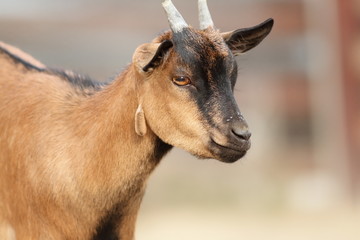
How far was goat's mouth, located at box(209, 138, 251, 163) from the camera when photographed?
898cm

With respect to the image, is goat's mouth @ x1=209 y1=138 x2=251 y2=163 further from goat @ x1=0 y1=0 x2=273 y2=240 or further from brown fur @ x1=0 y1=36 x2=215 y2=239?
brown fur @ x1=0 y1=36 x2=215 y2=239

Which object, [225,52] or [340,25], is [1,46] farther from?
[340,25]

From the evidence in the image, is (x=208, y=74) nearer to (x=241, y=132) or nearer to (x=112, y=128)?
(x=241, y=132)

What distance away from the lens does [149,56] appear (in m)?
9.31

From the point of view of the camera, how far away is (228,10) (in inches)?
1212

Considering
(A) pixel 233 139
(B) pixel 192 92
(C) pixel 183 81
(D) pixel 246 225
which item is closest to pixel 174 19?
(C) pixel 183 81

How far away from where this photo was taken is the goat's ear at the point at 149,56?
30.1ft

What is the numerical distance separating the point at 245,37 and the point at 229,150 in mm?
1352

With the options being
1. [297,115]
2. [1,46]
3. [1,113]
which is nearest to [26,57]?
[1,46]

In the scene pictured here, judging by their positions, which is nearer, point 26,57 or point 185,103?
point 185,103

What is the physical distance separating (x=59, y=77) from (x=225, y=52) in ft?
6.94

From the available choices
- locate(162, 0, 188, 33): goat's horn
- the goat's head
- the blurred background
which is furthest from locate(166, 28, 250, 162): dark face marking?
the blurred background

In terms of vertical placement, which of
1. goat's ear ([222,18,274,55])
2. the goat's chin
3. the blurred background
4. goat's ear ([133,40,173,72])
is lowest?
the blurred background

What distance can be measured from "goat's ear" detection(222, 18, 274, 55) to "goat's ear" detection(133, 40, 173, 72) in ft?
2.41
